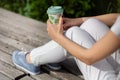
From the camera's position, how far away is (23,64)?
3479 millimetres

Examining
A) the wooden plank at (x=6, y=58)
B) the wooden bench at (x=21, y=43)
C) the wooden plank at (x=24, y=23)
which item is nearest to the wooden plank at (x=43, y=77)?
the wooden bench at (x=21, y=43)

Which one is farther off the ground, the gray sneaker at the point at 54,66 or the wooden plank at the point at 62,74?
the gray sneaker at the point at 54,66

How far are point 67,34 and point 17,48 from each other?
105cm

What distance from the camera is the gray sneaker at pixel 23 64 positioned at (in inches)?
134

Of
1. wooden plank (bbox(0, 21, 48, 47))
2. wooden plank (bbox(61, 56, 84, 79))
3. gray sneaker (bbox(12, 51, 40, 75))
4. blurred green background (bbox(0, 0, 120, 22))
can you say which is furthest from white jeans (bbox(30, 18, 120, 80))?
blurred green background (bbox(0, 0, 120, 22))

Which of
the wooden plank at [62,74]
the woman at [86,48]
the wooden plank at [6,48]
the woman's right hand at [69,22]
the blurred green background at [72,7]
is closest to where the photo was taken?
the woman at [86,48]

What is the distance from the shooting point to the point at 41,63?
3.35 m

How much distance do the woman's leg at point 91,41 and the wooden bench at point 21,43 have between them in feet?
1.34

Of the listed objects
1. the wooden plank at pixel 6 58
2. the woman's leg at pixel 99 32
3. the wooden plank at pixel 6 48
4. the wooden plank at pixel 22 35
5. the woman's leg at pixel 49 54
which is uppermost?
the woman's leg at pixel 99 32

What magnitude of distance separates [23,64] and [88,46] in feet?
2.57

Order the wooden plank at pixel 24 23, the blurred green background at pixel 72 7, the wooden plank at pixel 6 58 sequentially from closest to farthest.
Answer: the wooden plank at pixel 6 58 < the wooden plank at pixel 24 23 < the blurred green background at pixel 72 7

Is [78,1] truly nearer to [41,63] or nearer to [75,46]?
[41,63]

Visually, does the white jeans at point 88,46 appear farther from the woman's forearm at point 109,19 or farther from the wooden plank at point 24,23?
the wooden plank at point 24,23

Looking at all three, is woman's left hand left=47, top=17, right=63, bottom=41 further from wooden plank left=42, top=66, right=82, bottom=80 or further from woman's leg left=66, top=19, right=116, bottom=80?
wooden plank left=42, top=66, right=82, bottom=80
